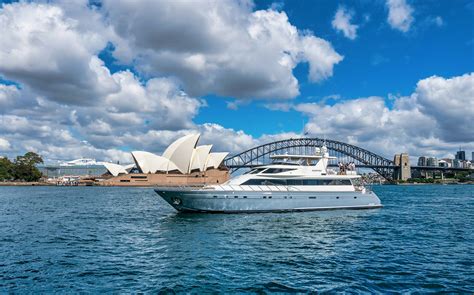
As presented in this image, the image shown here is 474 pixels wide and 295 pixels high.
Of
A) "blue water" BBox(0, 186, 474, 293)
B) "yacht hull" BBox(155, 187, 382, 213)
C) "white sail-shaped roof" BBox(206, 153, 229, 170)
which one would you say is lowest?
"blue water" BBox(0, 186, 474, 293)

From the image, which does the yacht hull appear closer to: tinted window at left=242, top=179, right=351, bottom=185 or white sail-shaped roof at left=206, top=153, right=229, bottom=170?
tinted window at left=242, top=179, right=351, bottom=185

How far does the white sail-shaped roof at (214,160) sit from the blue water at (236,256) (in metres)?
131

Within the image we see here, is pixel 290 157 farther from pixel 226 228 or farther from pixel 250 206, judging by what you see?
pixel 226 228

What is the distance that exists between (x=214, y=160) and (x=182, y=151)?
24.5 metres

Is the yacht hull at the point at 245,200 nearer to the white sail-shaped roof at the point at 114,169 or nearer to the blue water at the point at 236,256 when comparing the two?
the blue water at the point at 236,256

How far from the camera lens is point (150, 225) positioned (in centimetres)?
3067

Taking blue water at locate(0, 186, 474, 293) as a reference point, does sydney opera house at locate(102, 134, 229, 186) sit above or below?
above

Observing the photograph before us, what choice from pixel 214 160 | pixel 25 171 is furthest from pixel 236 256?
pixel 25 171

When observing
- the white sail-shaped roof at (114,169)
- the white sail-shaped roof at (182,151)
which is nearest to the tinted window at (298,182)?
the white sail-shaped roof at (182,151)

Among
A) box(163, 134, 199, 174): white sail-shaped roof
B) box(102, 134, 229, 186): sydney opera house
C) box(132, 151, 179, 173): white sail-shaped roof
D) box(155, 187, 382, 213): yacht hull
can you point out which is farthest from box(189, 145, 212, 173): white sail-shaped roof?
box(155, 187, 382, 213): yacht hull

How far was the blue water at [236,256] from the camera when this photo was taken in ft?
47.5

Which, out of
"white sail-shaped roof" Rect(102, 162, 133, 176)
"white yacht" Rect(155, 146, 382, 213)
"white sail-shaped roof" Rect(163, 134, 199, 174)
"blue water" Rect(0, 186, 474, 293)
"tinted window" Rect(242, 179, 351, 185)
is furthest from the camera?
"white sail-shaped roof" Rect(102, 162, 133, 176)

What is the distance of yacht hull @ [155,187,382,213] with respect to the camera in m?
35.3

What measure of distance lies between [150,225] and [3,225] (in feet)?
38.6
